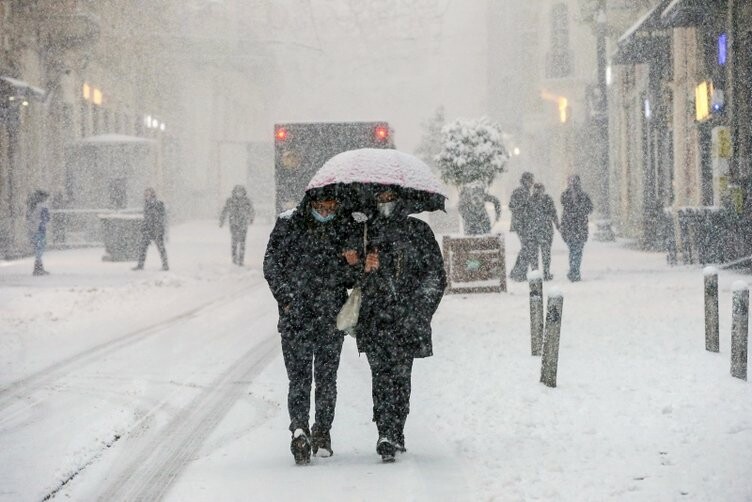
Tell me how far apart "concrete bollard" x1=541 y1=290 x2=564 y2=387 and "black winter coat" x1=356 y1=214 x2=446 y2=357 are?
7.71 feet

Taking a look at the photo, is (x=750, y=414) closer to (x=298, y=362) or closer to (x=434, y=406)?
(x=434, y=406)

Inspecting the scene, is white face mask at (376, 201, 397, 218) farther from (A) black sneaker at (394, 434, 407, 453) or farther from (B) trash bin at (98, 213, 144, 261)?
(B) trash bin at (98, 213, 144, 261)

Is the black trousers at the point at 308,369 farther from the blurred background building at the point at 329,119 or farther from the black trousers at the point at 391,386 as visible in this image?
the blurred background building at the point at 329,119

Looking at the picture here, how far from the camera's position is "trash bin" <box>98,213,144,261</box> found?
87.8ft

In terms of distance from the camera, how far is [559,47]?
169 feet

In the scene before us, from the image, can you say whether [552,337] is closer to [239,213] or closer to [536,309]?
[536,309]

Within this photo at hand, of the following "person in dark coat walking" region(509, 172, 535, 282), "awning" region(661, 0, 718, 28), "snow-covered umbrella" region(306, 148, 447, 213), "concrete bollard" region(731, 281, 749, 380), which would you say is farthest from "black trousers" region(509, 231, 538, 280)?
"snow-covered umbrella" region(306, 148, 447, 213)

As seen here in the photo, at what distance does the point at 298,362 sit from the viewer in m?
6.70

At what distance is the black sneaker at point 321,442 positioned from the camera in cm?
685

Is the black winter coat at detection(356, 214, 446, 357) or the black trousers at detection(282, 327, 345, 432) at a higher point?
the black winter coat at detection(356, 214, 446, 357)

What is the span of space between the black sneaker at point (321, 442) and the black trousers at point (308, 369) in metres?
0.11

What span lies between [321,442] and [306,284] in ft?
3.15

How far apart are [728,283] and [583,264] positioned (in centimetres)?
617

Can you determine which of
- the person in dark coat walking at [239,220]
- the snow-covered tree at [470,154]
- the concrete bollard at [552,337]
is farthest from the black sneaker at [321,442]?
the person in dark coat walking at [239,220]
